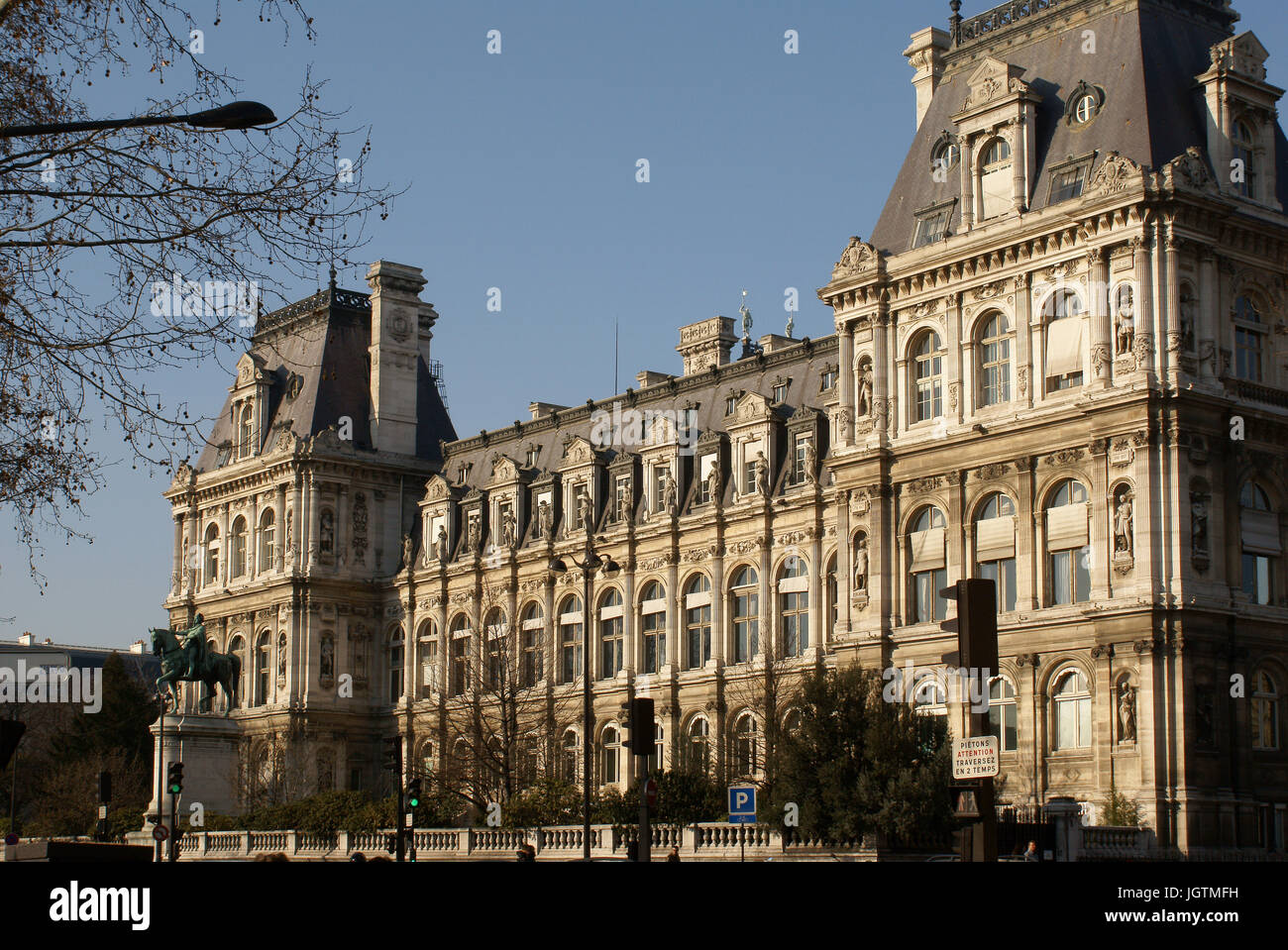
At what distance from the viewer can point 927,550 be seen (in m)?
52.3

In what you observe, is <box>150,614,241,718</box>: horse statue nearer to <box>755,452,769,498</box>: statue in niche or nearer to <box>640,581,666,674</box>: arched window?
<box>640,581,666,674</box>: arched window

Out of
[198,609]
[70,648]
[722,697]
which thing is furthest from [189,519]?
[70,648]

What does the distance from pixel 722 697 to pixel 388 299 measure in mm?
31928

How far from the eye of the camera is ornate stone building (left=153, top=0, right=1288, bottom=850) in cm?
4647

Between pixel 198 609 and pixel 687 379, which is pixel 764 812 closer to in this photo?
pixel 687 379

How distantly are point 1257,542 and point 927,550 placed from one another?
8.99m

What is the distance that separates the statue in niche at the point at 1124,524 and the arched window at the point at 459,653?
34229 mm

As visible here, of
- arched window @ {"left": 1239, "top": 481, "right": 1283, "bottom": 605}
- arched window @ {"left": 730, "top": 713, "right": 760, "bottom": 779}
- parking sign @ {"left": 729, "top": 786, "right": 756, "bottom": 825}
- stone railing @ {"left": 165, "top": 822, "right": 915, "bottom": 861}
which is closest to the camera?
parking sign @ {"left": 729, "top": 786, "right": 756, "bottom": 825}

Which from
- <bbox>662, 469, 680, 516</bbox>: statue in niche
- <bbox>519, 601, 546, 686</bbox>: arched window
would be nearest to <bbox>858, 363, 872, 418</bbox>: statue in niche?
<bbox>662, 469, 680, 516</bbox>: statue in niche

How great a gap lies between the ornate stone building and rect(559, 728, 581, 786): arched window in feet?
0.68

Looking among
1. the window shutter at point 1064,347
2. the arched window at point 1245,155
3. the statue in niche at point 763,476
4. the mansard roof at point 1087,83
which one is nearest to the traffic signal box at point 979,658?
the window shutter at point 1064,347

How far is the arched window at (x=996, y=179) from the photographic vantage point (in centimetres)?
5156

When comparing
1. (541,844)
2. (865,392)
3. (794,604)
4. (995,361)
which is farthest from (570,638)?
(995,361)

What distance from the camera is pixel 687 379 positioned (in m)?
73.2
